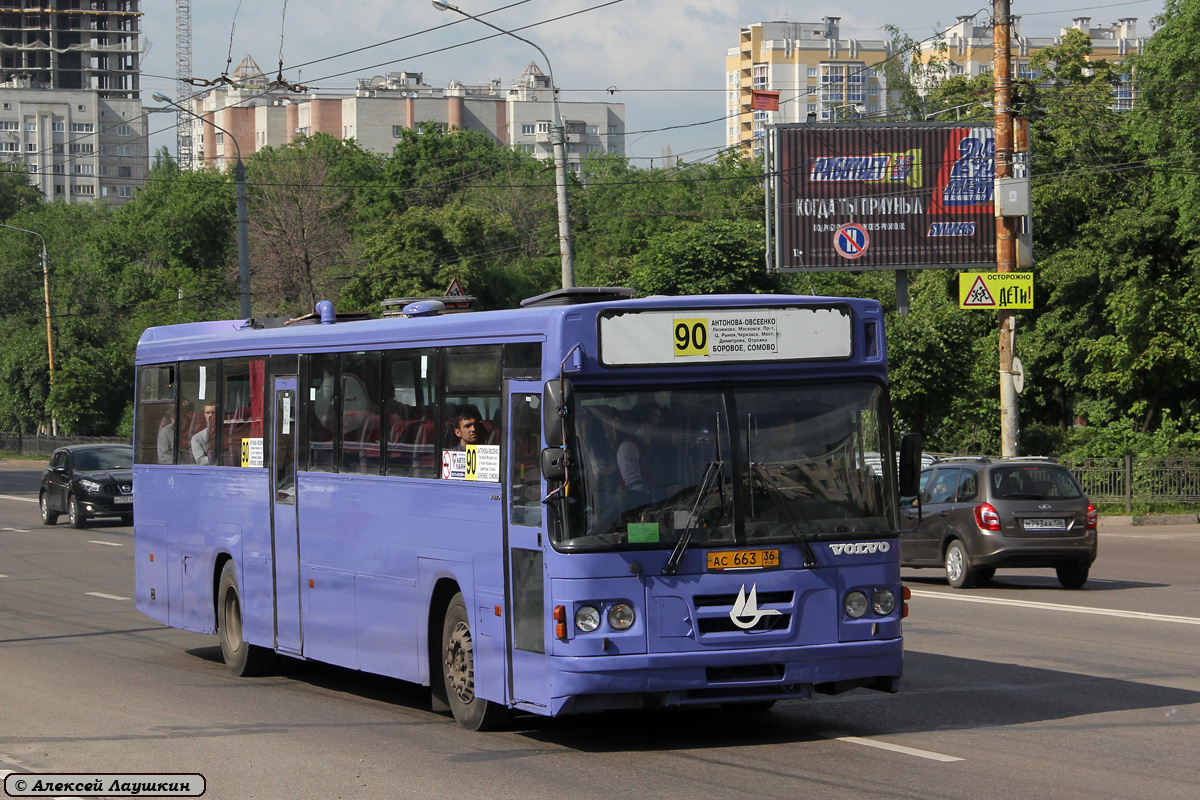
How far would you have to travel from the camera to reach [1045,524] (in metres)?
17.5

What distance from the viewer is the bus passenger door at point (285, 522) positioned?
36.9ft

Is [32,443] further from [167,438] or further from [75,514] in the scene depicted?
[167,438]

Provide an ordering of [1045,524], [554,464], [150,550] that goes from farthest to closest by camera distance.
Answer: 1. [1045,524]
2. [150,550]
3. [554,464]

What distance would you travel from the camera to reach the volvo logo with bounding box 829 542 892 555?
8.39 metres

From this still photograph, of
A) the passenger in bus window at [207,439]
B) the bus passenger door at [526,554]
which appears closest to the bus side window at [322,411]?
the passenger in bus window at [207,439]

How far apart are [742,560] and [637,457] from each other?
0.79 meters

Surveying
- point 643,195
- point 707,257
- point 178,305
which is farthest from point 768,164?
point 643,195

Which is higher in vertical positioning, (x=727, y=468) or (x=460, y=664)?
(x=727, y=468)

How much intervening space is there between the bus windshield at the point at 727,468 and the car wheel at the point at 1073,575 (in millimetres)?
9977

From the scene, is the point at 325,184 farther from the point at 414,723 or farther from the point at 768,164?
Result: the point at 414,723

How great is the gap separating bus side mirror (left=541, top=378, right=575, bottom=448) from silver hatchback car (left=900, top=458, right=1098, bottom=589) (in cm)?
1019

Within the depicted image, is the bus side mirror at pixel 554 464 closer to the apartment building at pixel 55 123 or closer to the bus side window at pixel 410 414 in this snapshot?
the bus side window at pixel 410 414

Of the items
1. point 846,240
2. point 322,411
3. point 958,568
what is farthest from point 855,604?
point 846,240

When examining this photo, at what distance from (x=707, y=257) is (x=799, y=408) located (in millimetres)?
35917
